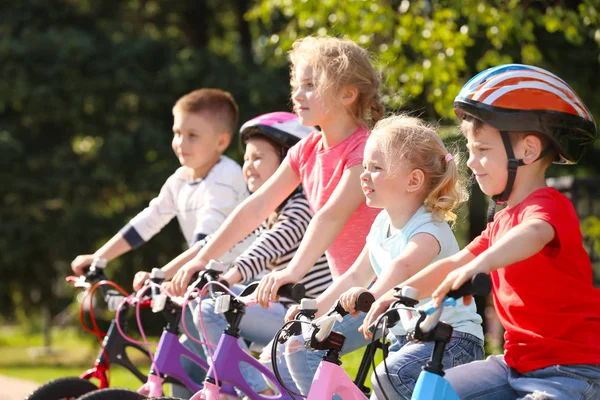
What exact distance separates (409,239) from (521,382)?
776mm

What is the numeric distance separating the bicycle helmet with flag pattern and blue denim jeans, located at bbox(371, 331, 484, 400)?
0.59 meters

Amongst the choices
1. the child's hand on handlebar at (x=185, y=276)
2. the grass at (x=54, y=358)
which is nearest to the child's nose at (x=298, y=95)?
the child's hand on handlebar at (x=185, y=276)

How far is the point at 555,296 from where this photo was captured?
315 cm

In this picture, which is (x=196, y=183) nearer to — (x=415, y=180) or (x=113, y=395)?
(x=113, y=395)

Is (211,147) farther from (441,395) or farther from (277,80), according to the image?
(277,80)

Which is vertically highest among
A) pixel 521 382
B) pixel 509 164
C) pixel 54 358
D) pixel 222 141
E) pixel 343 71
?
pixel 343 71

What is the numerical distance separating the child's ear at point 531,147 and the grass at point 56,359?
5.09 m

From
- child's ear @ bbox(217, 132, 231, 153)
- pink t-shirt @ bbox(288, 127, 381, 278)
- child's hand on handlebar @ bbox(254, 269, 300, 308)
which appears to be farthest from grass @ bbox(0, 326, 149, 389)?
child's hand on handlebar @ bbox(254, 269, 300, 308)

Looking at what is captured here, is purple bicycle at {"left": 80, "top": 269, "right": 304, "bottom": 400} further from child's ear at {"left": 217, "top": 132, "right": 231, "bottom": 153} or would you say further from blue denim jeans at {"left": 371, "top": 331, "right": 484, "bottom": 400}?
child's ear at {"left": 217, "top": 132, "right": 231, "bottom": 153}

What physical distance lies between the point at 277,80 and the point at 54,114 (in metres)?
4.08

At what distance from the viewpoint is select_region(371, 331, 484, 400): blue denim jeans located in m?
3.43

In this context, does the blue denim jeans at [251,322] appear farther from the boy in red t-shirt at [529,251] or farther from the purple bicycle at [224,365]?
the boy in red t-shirt at [529,251]

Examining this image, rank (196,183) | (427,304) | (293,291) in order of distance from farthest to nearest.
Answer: (196,183)
(293,291)
(427,304)

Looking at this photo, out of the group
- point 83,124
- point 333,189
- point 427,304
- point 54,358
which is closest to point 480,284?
point 427,304
